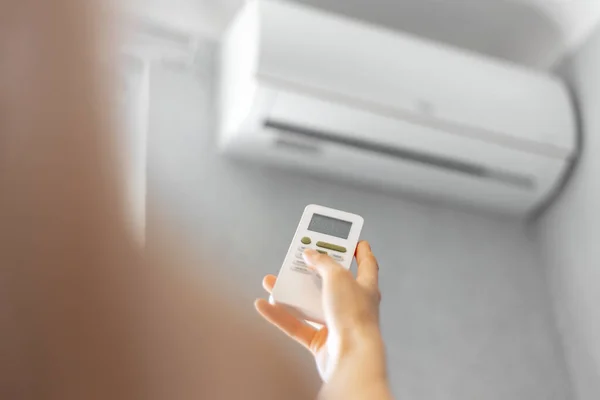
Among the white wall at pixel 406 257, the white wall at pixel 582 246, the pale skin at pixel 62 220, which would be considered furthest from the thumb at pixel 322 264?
the white wall at pixel 582 246

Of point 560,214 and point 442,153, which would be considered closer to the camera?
point 442,153

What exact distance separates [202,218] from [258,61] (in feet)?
0.99

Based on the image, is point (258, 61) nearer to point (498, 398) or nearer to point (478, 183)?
point (478, 183)

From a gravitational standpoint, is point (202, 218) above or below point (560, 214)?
below

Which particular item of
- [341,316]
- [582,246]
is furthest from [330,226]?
[582,246]

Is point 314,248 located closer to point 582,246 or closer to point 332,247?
point 332,247

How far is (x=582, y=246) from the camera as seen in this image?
1.38 m

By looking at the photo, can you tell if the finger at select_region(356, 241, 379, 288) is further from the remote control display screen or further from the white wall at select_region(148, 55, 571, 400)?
the white wall at select_region(148, 55, 571, 400)

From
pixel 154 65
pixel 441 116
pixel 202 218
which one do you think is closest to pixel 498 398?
pixel 441 116

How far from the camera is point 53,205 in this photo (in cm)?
27

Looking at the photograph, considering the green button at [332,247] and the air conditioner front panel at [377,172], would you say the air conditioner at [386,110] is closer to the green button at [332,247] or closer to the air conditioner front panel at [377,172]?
the air conditioner front panel at [377,172]

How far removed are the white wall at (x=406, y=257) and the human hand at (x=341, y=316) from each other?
45cm

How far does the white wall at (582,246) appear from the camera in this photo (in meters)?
1.31

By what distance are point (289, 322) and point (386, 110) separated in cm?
63
